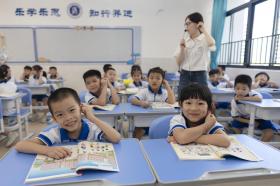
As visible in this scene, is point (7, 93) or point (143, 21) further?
point (143, 21)

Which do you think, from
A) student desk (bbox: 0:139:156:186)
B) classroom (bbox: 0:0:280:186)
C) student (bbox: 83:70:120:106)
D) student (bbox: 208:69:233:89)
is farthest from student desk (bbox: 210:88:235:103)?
student desk (bbox: 0:139:156:186)

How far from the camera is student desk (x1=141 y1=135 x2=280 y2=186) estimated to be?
0.86m

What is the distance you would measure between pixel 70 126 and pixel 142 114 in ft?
3.08

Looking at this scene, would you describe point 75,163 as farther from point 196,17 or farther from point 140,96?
point 196,17

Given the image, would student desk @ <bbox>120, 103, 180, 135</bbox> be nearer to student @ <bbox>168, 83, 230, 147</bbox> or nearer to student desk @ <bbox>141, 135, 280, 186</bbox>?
student @ <bbox>168, 83, 230, 147</bbox>

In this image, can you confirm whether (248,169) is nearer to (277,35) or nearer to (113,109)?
(113,109)

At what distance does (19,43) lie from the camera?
19.9 feet

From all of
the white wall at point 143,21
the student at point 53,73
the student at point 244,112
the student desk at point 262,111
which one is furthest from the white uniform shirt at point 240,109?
the student at point 53,73

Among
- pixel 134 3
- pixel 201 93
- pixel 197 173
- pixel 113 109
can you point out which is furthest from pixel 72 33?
pixel 197 173

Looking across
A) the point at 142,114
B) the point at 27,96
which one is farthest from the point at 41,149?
the point at 27,96

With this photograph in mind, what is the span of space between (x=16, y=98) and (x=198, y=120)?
2.52m

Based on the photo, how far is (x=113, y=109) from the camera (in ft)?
7.21

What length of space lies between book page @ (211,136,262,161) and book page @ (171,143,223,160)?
0.04 metres

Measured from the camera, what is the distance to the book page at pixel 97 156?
2.93 ft
